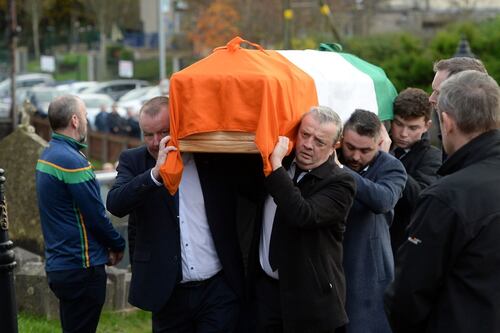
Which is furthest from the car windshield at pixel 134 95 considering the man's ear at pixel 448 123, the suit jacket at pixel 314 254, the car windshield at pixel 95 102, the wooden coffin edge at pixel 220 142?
the man's ear at pixel 448 123

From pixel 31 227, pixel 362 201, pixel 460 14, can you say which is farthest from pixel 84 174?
pixel 460 14

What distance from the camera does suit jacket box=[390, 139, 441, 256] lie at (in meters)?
5.79

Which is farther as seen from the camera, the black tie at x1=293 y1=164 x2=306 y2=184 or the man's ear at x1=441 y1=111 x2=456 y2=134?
the black tie at x1=293 y1=164 x2=306 y2=184

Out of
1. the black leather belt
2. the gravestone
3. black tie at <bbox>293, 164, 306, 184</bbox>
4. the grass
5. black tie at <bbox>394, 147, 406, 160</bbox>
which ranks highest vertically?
black tie at <bbox>293, 164, 306, 184</bbox>

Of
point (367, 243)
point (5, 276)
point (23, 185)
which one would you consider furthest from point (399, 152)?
point (23, 185)

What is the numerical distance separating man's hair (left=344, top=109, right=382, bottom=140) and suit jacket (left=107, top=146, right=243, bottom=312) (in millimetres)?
753

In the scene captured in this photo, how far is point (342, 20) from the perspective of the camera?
46.1 metres

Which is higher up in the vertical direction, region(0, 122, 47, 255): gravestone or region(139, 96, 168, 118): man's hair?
region(139, 96, 168, 118): man's hair

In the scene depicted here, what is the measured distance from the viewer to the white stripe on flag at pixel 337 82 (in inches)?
211

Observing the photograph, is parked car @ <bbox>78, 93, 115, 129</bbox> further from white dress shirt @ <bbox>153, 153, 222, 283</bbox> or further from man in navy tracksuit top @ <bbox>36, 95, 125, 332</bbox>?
white dress shirt @ <bbox>153, 153, 222, 283</bbox>

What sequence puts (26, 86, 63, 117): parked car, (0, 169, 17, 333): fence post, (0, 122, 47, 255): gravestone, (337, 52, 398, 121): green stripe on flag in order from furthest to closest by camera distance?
(26, 86, 63, 117): parked car → (0, 122, 47, 255): gravestone → (337, 52, 398, 121): green stripe on flag → (0, 169, 17, 333): fence post

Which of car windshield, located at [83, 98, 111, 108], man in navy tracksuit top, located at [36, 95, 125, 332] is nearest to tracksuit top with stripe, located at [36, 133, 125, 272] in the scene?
man in navy tracksuit top, located at [36, 95, 125, 332]

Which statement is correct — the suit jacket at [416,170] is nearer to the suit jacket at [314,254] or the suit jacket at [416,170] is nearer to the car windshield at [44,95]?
the suit jacket at [314,254]

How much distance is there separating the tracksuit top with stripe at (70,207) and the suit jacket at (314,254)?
4.66 ft
